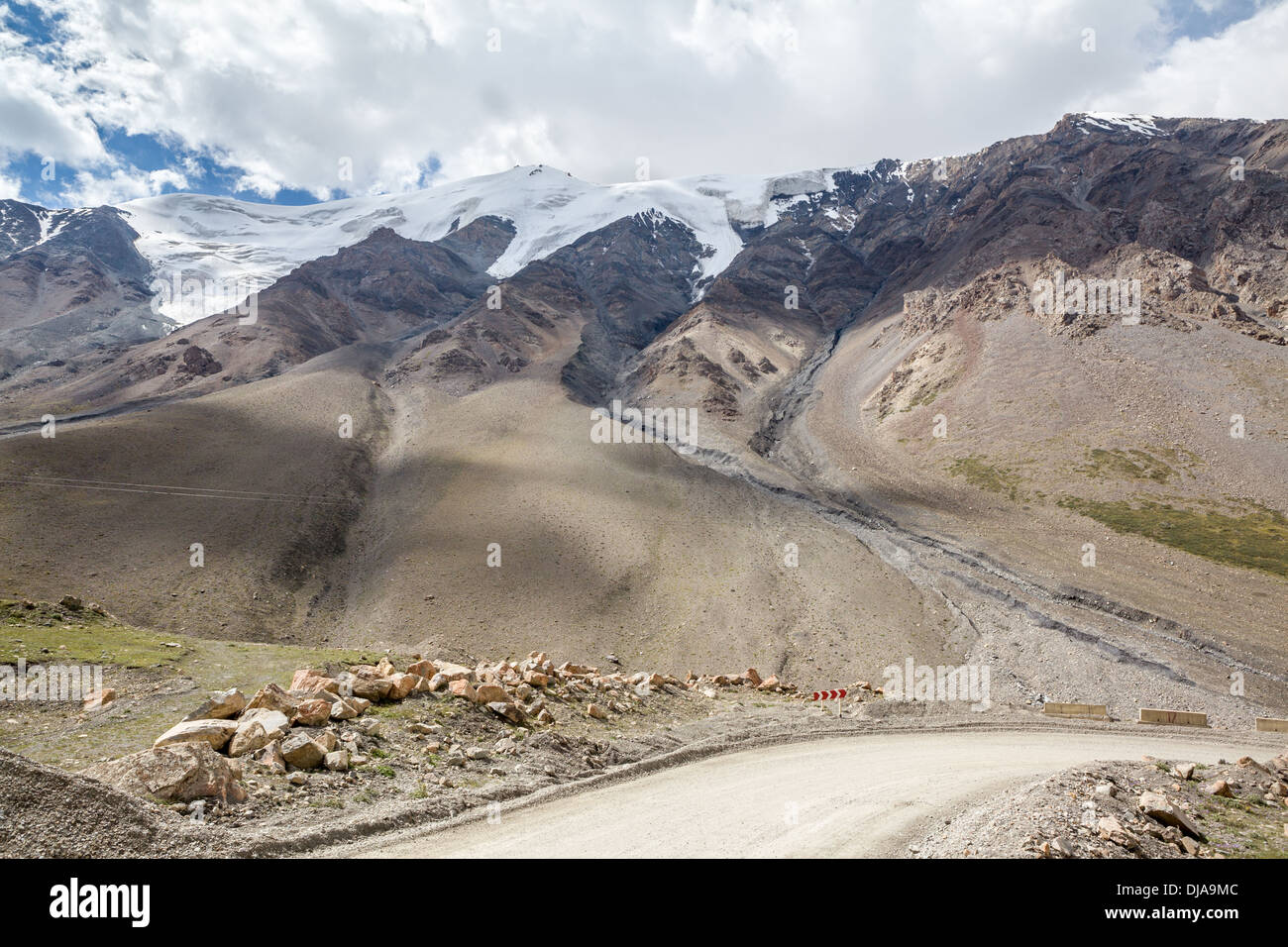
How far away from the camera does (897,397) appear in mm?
86250

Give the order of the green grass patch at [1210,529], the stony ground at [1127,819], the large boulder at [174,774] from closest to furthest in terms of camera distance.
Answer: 1. the large boulder at [174,774]
2. the stony ground at [1127,819]
3. the green grass patch at [1210,529]

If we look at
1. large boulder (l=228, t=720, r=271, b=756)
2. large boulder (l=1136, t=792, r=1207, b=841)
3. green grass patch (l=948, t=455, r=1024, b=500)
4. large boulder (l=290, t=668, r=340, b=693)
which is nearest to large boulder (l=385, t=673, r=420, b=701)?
large boulder (l=290, t=668, r=340, b=693)

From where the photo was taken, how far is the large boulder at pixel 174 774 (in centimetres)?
781

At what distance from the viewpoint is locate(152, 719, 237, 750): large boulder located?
9453mm

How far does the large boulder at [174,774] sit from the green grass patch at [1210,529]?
5770 cm

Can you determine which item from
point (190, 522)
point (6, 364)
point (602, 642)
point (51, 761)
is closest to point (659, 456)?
point (602, 642)

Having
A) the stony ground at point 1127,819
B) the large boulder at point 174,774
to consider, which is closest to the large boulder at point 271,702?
the large boulder at point 174,774

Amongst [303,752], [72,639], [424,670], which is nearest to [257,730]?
[303,752]

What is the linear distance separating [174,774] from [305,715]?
3.28 m

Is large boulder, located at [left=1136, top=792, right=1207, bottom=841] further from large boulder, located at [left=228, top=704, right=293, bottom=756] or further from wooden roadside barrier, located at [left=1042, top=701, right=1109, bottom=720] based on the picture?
wooden roadside barrier, located at [left=1042, top=701, right=1109, bottom=720]

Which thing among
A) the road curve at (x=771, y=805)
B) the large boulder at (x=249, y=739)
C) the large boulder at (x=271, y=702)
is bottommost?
the road curve at (x=771, y=805)

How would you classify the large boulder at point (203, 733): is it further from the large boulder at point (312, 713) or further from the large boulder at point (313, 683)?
the large boulder at point (313, 683)

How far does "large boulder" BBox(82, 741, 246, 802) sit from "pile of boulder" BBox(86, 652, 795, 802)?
0.01 m
